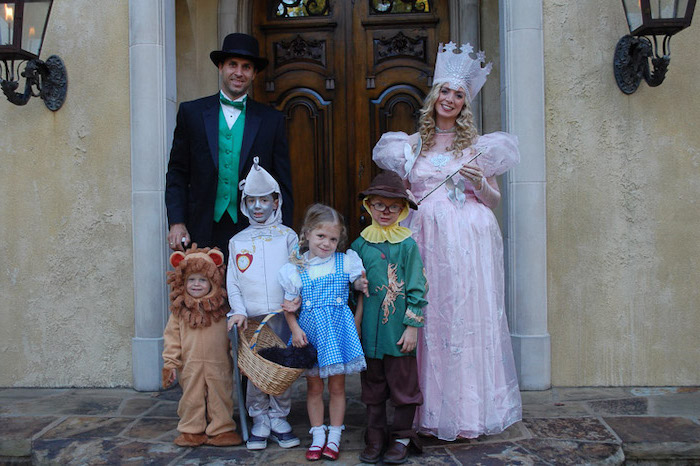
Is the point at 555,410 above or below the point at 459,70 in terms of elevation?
below

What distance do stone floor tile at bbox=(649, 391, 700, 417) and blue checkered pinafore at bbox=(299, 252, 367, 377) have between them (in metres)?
1.94

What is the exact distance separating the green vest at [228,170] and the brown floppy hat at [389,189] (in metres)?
0.84

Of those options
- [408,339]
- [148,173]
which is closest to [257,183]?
[408,339]

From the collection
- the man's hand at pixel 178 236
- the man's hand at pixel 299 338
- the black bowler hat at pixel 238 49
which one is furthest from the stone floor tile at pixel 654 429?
the black bowler hat at pixel 238 49

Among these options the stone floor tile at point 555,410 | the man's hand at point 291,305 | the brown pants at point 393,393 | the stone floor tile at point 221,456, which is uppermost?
the man's hand at point 291,305

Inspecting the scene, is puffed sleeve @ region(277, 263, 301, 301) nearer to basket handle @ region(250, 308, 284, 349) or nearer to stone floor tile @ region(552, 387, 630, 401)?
basket handle @ region(250, 308, 284, 349)

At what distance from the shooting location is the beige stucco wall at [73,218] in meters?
4.47

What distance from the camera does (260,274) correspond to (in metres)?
3.34

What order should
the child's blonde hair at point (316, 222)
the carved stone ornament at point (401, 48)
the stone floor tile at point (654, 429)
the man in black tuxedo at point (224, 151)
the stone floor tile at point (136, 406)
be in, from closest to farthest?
the child's blonde hair at point (316, 222) → the stone floor tile at point (654, 429) → the man in black tuxedo at point (224, 151) → the stone floor tile at point (136, 406) → the carved stone ornament at point (401, 48)

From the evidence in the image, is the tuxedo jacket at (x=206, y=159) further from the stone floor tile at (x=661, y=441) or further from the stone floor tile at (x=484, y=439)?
the stone floor tile at (x=661, y=441)

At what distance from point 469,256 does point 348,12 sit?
8.45 feet

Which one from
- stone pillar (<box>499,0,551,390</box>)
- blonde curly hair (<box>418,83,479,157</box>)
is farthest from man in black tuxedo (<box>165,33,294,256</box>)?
stone pillar (<box>499,0,551,390</box>)

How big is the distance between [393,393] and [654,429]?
151 cm

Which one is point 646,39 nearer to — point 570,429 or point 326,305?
point 570,429
